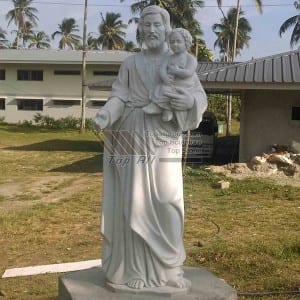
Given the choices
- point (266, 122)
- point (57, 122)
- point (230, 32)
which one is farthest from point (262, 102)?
point (230, 32)

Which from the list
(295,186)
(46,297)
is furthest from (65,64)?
(46,297)

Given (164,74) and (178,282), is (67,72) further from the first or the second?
(178,282)

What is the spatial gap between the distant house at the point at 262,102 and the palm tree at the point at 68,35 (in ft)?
148

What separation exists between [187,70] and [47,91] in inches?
1124

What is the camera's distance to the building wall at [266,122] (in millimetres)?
14391

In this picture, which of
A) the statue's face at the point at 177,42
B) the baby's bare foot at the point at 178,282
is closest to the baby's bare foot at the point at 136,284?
the baby's bare foot at the point at 178,282

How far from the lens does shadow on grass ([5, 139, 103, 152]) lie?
69.1 feet

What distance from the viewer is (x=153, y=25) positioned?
→ 12.5 ft

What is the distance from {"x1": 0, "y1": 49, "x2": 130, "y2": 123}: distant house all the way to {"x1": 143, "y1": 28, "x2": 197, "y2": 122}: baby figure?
88.1 feet

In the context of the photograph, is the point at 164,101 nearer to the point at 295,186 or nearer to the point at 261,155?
the point at 295,186

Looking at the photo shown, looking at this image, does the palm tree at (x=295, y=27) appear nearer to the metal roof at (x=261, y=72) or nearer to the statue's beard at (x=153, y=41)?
the metal roof at (x=261, y=72)

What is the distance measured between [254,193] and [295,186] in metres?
1.33

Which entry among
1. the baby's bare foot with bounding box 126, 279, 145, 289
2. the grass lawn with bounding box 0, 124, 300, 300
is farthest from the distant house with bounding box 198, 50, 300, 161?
the baby's bare foot with bounding box 126, 279, 145, 289

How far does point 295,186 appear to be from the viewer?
1208cm
